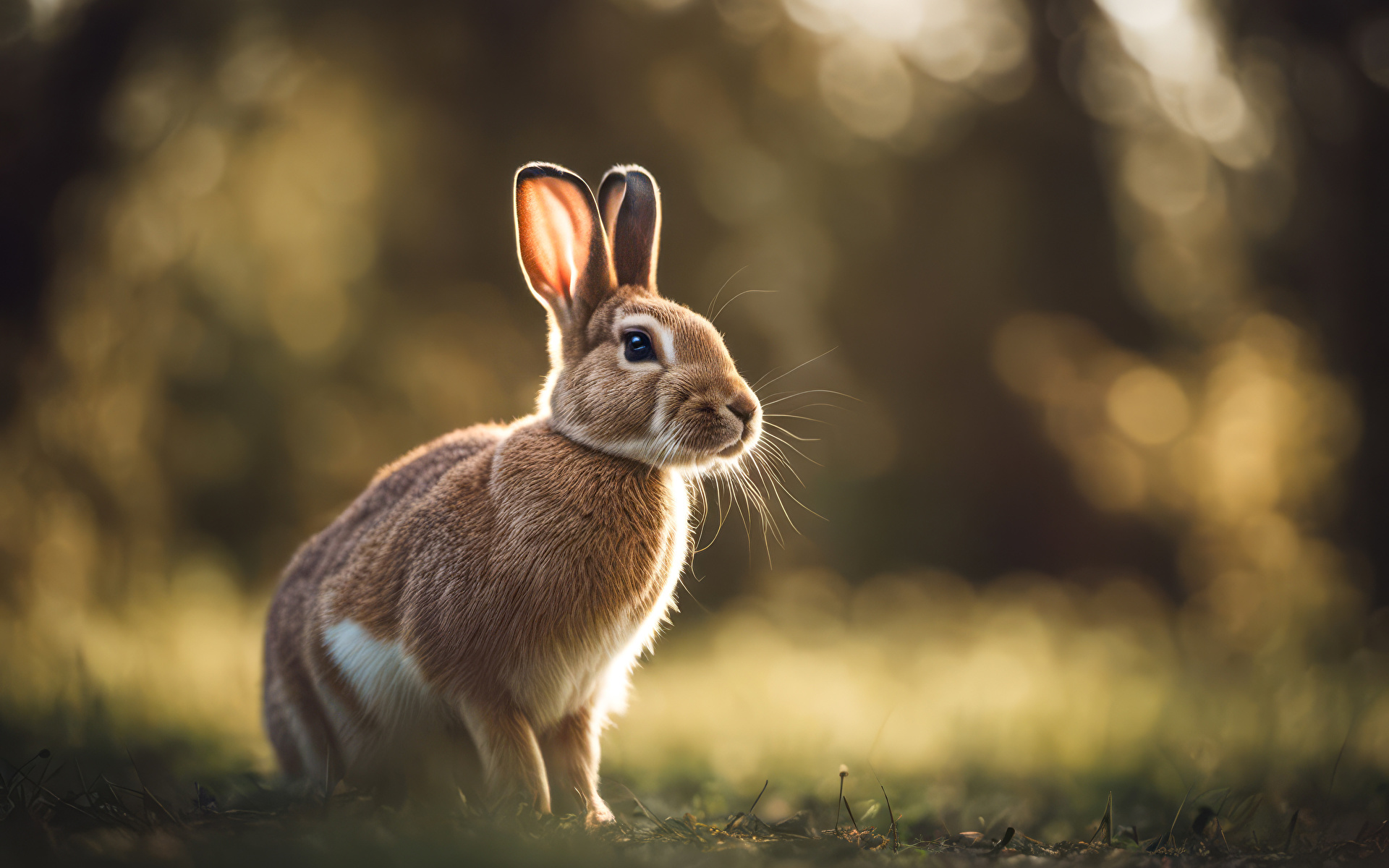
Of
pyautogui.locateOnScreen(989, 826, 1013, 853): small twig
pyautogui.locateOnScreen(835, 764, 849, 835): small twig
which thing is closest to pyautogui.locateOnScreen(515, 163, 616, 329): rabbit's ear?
pyautogui.locateOnScreen(835, 764, 849, 835): small twig

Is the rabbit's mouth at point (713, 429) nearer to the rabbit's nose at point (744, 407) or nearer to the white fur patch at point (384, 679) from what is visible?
the rabbit's nose at point (744, 407)

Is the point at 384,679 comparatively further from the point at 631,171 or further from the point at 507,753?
the point at 631,171

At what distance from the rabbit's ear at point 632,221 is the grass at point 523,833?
205cm

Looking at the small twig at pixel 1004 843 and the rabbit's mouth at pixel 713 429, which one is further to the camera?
the rabbit's mouth at pixel 713 429

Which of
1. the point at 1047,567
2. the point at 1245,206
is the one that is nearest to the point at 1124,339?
the point at 1245,206

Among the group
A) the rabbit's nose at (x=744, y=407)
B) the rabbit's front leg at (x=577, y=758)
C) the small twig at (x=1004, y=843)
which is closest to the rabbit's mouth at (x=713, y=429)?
the rabbit's nose at (x=744, y=407)

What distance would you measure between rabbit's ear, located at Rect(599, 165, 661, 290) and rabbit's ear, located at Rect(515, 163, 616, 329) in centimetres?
A: 10

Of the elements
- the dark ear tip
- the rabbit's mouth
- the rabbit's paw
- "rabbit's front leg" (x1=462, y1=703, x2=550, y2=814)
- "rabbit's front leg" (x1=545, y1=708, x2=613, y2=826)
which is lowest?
the rabbit's paw

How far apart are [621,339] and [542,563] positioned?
0.88 m

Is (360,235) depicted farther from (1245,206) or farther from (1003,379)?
(1245,206)

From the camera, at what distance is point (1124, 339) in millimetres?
7809

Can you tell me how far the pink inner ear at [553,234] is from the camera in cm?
331

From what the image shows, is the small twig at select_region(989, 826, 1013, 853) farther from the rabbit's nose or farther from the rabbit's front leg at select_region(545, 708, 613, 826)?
the rabbit's nose

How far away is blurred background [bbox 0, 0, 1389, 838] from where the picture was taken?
453cm
